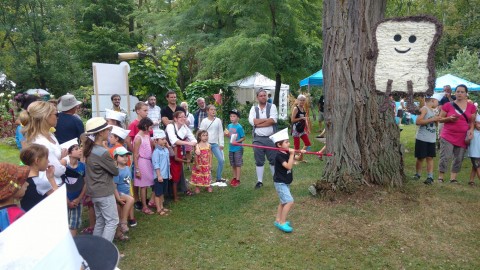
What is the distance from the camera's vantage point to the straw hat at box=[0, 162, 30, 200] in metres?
2.24

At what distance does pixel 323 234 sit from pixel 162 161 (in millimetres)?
2563

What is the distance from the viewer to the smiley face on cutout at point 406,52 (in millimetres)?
4312

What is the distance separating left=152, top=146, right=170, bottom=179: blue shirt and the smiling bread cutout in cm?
315

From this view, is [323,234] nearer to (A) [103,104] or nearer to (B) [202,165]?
(B) [202,165]

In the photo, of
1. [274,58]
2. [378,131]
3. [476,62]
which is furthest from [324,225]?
[476,62]

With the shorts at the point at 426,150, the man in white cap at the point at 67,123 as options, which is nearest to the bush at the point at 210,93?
the shorts at the point at 426,150

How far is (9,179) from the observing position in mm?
2281

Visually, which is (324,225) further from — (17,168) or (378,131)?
(17,168)

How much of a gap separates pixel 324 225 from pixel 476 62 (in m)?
23.5

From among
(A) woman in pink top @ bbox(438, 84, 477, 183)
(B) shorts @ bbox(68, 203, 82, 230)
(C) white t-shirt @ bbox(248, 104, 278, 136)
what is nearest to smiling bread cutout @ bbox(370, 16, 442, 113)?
(C) white t-shirt @ bbox(248, 104, 278, 136)

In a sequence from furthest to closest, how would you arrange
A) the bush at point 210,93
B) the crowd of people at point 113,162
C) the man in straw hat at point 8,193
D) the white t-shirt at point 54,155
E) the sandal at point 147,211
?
the bush at point 210,93
the sandal at point 147,211
the white t-shirt at point 54,155
the crowd of people at point 113,162
the man in straw hat at point 8,193

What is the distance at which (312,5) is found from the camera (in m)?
15.4

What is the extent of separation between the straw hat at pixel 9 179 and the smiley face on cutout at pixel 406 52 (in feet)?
13.0

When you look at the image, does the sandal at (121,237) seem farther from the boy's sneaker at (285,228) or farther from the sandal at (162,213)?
the boy's sneaker at (285,228)
